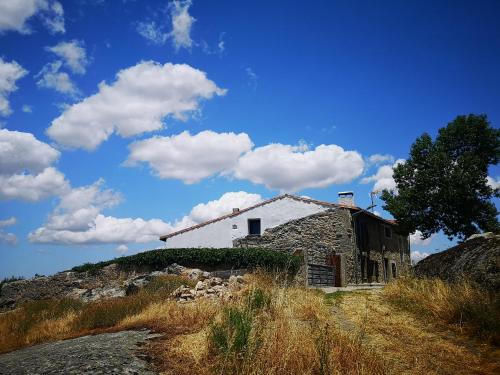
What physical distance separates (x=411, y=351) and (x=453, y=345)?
84cm

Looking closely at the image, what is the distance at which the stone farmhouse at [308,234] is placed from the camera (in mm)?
24016

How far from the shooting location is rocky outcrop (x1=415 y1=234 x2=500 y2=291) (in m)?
7.25

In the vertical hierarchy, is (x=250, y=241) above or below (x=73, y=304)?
above

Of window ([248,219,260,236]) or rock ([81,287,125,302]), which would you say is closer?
rock ([81,287,125,302])

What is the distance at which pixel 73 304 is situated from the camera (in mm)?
11539

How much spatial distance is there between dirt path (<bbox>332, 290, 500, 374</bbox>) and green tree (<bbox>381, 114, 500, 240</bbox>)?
17058 millimetres

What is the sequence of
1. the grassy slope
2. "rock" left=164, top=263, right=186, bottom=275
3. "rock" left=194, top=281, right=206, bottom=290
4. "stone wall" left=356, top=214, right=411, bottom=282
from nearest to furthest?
the grassy slope
"rock" left=194, top=281, right=206, bottom=290
"rock" left=164, top=263, right=186, bottom=275
"stone wall" left=356, top=214, right=411, bottom=282

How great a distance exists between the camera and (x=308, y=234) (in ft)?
80.2

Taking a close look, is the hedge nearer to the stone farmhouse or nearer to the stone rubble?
the stone farmhouse

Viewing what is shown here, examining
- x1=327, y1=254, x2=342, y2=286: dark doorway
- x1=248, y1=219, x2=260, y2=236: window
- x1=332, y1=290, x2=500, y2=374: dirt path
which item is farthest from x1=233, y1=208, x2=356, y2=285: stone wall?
x1=332, y1=290, x2=500, y2=374: dirt path

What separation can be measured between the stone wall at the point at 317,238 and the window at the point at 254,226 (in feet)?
4.93

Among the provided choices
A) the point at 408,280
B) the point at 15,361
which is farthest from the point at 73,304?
the point at 408,280

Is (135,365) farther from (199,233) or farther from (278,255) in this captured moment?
(199,233)

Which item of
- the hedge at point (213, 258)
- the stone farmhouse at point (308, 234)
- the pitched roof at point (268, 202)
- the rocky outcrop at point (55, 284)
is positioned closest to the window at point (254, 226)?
the stone farmhouse at point (308, 234)
